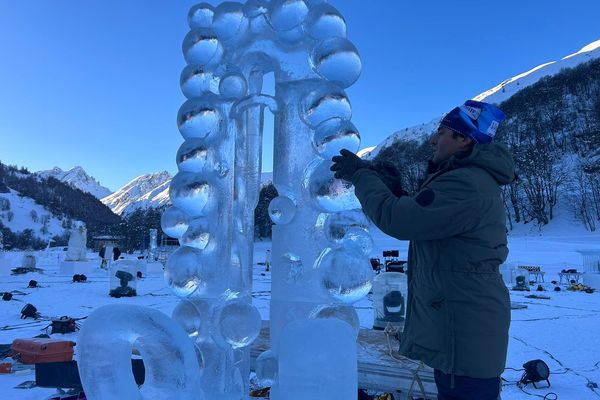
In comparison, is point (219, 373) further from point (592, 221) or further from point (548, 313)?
point (592, 221)

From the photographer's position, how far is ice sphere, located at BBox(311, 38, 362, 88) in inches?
85.8

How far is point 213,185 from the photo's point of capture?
251 cm

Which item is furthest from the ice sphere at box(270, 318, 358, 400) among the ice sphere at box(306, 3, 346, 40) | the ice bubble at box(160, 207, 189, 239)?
the ice sphere at box(306, 3, 346, 40)

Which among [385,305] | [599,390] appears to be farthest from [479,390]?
[385,305]

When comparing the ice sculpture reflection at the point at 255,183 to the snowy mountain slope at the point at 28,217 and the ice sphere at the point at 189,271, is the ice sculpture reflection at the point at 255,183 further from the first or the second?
the snowy mountain slope at the point at 28,217

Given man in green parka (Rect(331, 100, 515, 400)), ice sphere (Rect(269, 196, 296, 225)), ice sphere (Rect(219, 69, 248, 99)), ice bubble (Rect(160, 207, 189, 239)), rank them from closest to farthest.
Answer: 1. man in green parka (Rect(331, 100, 515, 400))
2. ice sphere (Rect(269, 196, 296, 225))
3. ice sphere (Rect(219, 69, 248, 99))
4. ice bubble (Rect(160, 207, 189, 239))

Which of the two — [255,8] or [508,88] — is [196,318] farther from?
[508,88]

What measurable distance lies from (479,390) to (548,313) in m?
8.71

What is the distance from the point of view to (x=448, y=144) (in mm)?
1969

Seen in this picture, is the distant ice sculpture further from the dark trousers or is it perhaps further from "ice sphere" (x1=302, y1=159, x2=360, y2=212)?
the dark trousers

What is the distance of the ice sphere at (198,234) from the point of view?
2.48m

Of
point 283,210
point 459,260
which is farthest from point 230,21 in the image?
point 459,260

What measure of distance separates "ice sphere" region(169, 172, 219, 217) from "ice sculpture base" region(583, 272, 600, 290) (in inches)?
622

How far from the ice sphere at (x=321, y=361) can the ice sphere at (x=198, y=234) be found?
3.65ft
